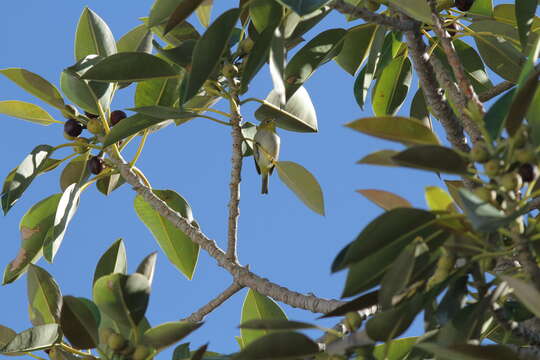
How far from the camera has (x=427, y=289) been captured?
1395 millimetres

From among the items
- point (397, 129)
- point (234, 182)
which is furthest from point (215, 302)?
point (397, 129)

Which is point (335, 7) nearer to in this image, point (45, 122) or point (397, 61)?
point (397, 61)

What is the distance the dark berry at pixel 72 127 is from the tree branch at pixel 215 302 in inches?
26.7

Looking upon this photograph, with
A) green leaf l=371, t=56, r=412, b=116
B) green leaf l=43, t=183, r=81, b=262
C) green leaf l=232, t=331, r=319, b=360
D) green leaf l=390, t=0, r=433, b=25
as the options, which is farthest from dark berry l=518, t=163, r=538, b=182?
green leaf l=371, t=56, r=412, b=116

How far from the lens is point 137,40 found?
2492 mm

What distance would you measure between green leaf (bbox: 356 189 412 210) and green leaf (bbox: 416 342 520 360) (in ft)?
0.84

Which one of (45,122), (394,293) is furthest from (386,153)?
(45,122)

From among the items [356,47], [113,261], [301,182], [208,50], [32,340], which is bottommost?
[32,340]

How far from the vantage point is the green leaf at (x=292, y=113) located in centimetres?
212

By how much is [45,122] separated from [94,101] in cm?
34

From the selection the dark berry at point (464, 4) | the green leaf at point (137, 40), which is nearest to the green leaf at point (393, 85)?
the dark berry at point (464, 4)

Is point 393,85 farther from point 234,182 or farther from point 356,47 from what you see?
point 234,182

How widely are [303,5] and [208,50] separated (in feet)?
0.66

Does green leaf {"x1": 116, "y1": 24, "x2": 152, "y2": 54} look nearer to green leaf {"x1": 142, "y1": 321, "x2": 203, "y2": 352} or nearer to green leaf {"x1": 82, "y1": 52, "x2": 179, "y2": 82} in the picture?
green leaf {"x1": 82, "y1": 52, "x2": 179, "y2": 82}
